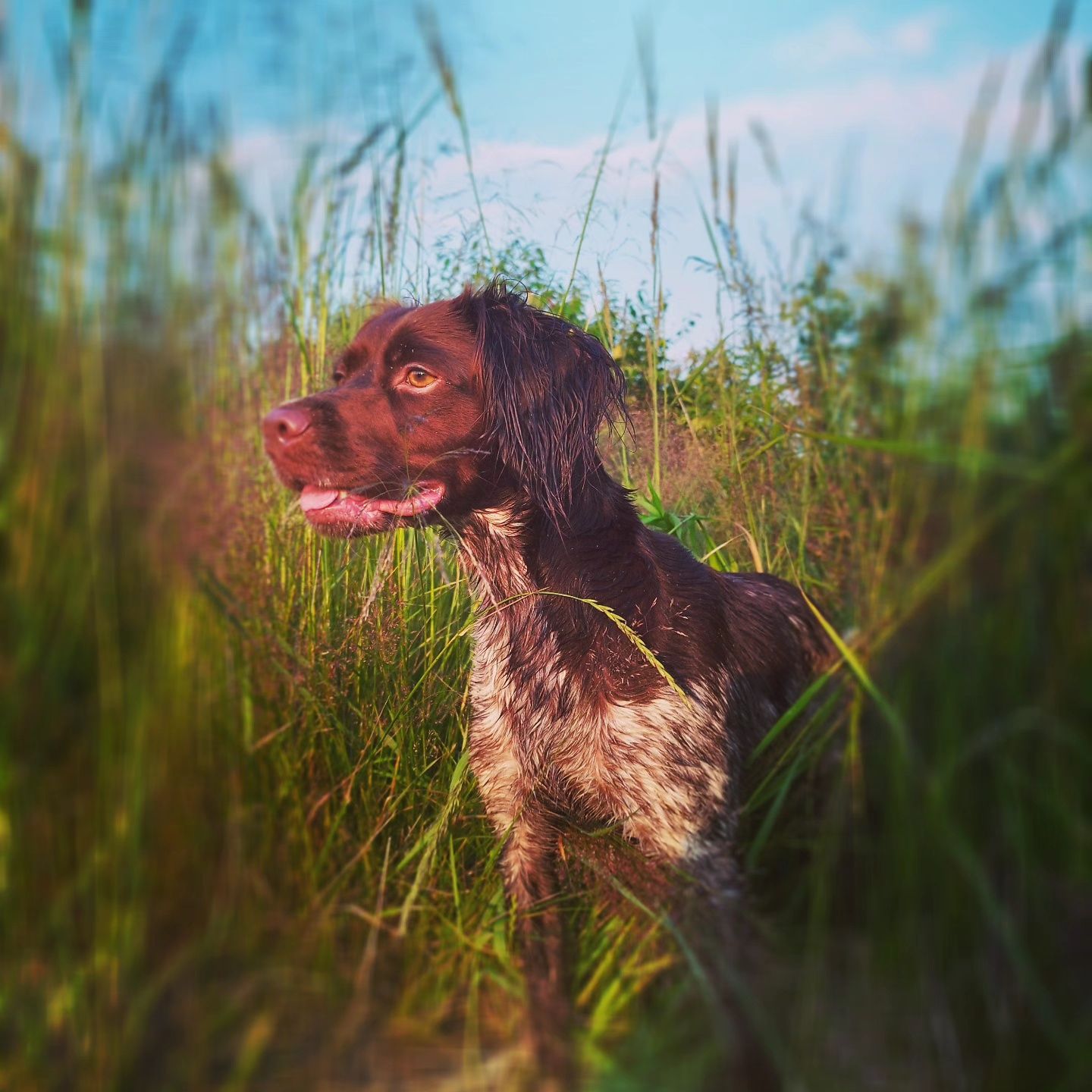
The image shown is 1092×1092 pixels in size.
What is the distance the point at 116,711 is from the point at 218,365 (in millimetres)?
854

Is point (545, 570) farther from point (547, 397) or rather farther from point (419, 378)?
point (419, 378)

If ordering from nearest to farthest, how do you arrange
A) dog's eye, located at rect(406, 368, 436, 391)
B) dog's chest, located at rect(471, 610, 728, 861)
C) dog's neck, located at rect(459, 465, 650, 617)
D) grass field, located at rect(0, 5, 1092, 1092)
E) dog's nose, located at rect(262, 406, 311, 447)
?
grass field, located at rect(0, 5, 1092, 1092) < dog's nose, located at rect(262, 406, 311, 447) < dog's chest, located at rect(471, 610, 728, 861) < dog's neck, located at rect(459, 465, 650, 617) < dog's eye, located at rect(406, 368, 436, 391)

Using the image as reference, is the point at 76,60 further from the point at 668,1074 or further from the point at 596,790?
the point at 596,790

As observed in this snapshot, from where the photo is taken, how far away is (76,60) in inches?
64.9

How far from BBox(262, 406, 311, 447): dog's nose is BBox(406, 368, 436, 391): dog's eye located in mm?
474

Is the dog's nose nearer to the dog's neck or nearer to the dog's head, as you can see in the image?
the dog's head

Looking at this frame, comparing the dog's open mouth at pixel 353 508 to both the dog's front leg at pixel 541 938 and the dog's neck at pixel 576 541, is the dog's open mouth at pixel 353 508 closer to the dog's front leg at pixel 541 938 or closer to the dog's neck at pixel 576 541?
the dog's neck at pixel 576 541

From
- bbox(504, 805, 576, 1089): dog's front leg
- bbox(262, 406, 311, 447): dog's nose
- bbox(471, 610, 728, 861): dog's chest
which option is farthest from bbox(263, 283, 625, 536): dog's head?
bbox(504, 805, 576, 1089): dog's front leg

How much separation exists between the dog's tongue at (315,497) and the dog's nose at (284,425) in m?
0.18

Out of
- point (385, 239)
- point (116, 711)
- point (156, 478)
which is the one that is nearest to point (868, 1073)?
point (116, 711)

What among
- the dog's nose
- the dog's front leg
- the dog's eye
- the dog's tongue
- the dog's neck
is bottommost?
the dog's front leg

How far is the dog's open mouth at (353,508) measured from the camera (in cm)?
267

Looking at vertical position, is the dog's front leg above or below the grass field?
below

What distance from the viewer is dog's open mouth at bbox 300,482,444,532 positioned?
2.67 m
